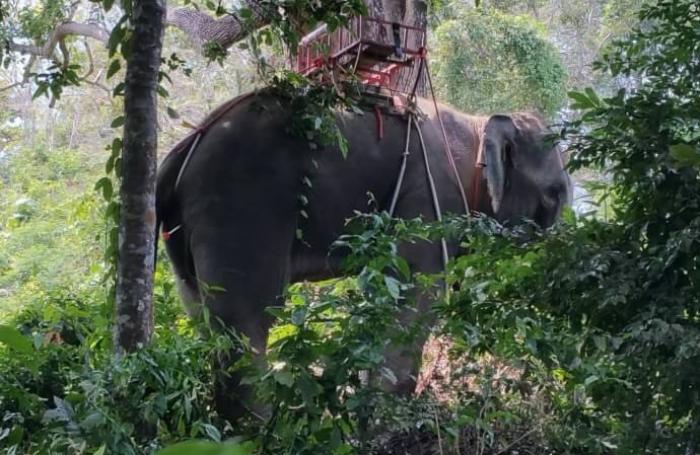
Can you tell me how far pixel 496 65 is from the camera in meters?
8.03

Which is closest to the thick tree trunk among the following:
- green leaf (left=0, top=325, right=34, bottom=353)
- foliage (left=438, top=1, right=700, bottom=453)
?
foliage (left=438, top=1, right=700, bottom=453)

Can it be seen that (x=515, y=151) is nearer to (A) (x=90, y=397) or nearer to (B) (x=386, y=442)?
(B) (x=386, y=442)

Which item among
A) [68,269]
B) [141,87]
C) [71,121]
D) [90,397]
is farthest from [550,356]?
[71,121]

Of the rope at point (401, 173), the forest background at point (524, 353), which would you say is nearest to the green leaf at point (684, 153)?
the forest background at point (524, 353)

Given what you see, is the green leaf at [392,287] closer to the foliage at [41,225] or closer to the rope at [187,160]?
the rope at [187,160]

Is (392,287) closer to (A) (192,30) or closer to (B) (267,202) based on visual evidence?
(B) (267,202)

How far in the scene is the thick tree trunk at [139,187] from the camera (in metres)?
2.22

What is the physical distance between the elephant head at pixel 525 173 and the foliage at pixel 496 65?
3.53m

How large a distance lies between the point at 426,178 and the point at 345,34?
66cm

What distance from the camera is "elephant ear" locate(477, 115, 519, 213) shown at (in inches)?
157

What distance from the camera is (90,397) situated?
186cm

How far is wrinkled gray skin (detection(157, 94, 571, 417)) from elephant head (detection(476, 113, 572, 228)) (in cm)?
34

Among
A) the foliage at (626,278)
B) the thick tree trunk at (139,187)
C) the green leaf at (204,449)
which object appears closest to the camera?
the green leaf at (204,449)

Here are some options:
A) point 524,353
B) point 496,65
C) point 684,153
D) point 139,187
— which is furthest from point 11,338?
point 496,65
